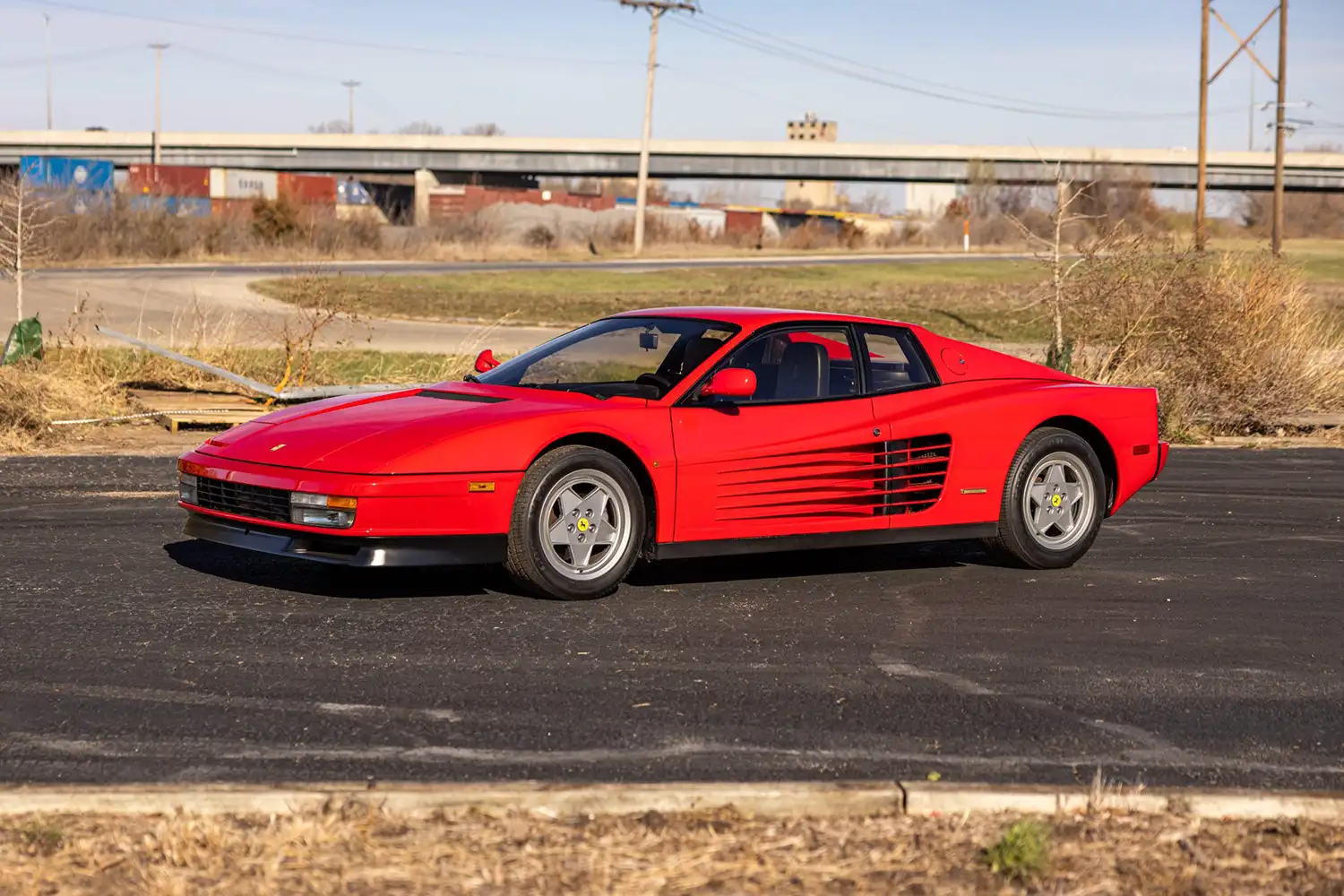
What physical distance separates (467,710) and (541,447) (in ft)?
6.84

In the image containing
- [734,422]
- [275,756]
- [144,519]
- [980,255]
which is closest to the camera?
[275,756]

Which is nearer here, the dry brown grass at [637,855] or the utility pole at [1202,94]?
the dry brown grass at [637,855]

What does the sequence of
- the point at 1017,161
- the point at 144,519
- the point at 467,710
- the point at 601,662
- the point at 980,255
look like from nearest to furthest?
the point at 467,710
the point at 601,662
the point at 144,519
the point at 980,255
the point at 1017,161

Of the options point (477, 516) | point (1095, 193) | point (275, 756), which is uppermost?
point (1095, 193)

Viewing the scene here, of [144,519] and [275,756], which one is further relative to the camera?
[144,519]

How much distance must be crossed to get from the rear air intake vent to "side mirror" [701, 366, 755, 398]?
A: 0.95 metres

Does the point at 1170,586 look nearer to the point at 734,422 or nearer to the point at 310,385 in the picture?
the point at 734,422

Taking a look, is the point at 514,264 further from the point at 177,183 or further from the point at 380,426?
the point at 380,426

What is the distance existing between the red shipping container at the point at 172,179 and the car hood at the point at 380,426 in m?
76.6

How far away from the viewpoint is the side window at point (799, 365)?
8398 mm

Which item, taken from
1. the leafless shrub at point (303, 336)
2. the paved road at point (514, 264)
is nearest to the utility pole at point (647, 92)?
the paved road at point (514, 264)

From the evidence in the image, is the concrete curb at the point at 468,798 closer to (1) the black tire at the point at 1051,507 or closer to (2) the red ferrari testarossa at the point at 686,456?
(2) the red ferrari testarossa at the point at 686,456

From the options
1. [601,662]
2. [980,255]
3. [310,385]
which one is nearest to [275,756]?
[601,662]

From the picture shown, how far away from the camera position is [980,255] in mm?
71125
